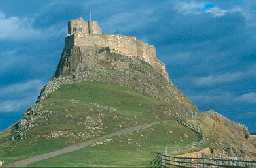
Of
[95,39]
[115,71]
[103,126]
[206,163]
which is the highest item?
[95,39]

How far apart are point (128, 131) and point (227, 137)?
3658 cm

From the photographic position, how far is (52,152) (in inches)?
3497

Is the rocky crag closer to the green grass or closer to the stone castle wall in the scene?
the stone castle wall

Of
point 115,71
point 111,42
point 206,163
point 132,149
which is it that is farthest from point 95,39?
point 206,163

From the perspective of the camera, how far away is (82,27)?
19325 cm

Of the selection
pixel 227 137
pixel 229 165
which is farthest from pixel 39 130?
pixel 229 165

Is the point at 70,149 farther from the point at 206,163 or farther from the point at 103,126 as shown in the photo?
the point at 206,163

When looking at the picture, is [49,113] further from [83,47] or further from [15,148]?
[83,47]

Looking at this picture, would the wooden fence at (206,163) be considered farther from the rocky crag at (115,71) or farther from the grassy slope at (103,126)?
the rocky crag at (115,71)

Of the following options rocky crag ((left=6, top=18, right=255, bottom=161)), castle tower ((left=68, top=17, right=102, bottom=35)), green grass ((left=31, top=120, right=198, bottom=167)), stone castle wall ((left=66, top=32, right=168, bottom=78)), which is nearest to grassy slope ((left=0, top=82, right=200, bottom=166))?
green grass ((left=31, top=120, right=198, bottom=167))

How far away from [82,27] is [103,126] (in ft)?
267

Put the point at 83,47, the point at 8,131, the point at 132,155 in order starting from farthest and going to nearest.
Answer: the point at 83,47
the point at 8,131
the point at 132,155

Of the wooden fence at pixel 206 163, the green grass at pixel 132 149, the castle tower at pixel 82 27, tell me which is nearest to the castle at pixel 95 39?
the castle tower at pixel 82 27

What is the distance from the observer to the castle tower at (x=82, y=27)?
192 meters
